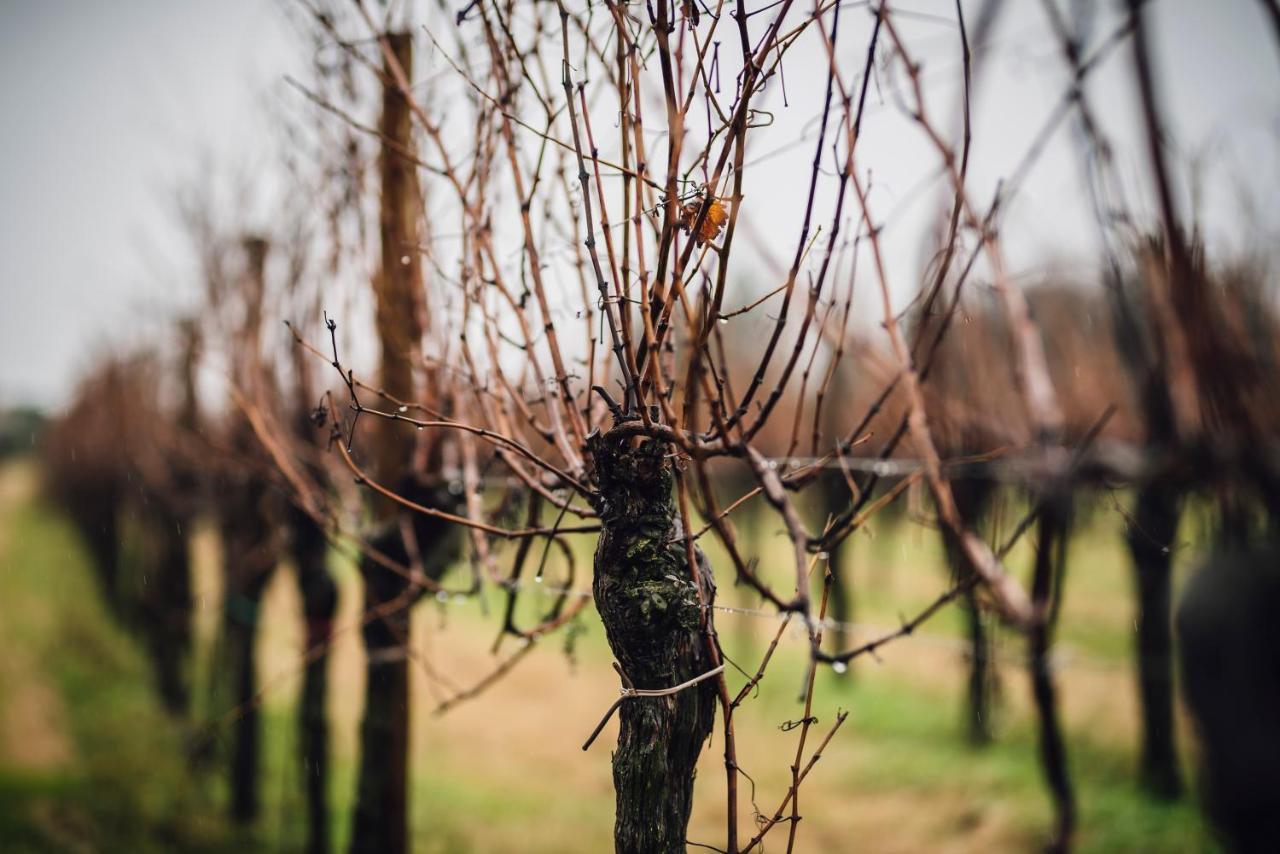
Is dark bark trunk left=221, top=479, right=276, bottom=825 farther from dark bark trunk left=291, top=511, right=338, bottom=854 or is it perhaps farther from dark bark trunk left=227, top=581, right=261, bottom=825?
dark bark trunk left=291, top=511, right=338, bottom=854

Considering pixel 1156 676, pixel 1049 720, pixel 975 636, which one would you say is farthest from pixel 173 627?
pixel 1049 720

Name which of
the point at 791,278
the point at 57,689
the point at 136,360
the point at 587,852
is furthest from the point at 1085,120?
the point at 136,360

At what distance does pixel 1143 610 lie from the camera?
7.52 m

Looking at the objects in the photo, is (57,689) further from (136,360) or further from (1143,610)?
(1143,610)

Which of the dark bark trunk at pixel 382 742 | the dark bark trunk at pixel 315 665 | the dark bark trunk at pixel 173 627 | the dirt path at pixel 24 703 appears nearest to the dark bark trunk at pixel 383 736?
the dark bark trunk at pixel 382 742

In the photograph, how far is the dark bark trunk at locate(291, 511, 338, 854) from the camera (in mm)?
5605

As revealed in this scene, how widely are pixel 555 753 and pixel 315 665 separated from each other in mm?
4242

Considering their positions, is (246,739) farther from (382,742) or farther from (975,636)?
(975,636)

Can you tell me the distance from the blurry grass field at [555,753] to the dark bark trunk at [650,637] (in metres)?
0.70

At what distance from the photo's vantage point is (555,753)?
9.20 metres

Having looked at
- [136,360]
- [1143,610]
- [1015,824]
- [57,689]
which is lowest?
[1015,824]

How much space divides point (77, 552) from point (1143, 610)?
983 inches

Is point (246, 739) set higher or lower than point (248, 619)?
lower

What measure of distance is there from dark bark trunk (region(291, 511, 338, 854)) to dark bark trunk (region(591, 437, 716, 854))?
415 cm
